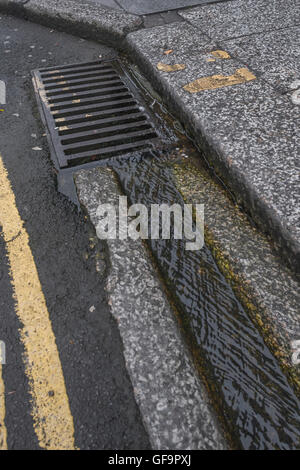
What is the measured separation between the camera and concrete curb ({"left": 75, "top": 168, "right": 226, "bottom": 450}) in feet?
4.17

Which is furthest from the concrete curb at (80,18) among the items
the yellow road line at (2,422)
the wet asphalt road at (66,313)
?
the yellow road line at (2,422)

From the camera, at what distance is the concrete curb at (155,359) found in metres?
1.27

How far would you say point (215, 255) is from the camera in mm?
1808

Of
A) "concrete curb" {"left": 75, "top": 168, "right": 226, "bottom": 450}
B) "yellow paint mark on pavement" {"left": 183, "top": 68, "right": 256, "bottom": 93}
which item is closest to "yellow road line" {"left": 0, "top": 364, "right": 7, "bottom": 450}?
"concrete curb" {"left": 75, "top": 168, "right": 226, "bottom": 450}

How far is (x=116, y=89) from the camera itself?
9.85 feet

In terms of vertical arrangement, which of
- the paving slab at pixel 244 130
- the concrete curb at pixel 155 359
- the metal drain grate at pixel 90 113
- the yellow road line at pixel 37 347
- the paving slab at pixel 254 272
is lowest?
the yellow road line at pixel 37 347

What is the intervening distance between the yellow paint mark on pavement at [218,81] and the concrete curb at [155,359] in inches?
53.9

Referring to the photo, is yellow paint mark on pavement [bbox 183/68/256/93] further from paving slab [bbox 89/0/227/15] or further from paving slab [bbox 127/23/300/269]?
paving slab [bbox 89/0/227/15]

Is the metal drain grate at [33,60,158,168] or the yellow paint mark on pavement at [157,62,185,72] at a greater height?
the yellow paint mark on pavement at [157,62,185,72]

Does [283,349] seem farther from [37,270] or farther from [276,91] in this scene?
[276,91]

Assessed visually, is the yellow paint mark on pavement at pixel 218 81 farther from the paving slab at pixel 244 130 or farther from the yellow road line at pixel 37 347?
Answer: the yellow road line at pixel 37 347

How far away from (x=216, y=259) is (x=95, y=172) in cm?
97

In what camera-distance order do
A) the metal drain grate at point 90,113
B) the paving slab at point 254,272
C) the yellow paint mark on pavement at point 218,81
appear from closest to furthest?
1. the paving slab at point 254,272
2. the metal drain grate at point 90,113
3. the yellow paint mark on pavement at point 218,81
